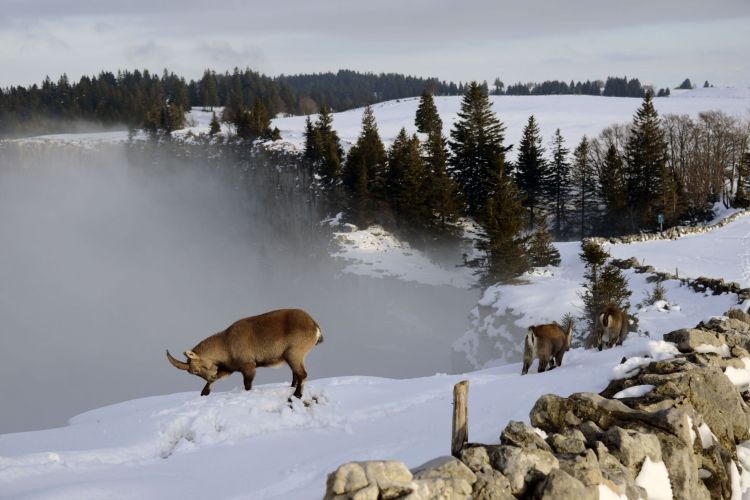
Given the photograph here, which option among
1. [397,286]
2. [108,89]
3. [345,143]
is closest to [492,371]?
[397,286]

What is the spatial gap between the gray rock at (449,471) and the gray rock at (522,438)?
2.96 ft

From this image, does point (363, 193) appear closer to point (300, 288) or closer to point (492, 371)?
point (300, 288)

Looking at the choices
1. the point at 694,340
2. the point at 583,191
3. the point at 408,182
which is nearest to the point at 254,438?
the point at 694,340

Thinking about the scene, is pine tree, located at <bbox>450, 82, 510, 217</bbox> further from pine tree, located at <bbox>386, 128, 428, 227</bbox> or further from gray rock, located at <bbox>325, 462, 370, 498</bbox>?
gray rock, located at <bbox>325, 462, 370, 498</bbox>

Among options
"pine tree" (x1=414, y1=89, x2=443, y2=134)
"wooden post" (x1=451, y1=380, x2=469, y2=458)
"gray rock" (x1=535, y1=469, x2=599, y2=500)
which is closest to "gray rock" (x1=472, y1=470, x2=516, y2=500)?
"gray rock" (x1=535, y1=469, x2=599, y2=500)

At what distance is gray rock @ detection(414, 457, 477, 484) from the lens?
5.22 m

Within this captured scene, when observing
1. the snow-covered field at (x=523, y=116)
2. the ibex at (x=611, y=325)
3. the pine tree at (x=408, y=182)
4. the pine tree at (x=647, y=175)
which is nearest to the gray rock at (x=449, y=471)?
the ibex at (x=611, y=325)

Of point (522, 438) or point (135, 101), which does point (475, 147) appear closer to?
point (522, 438)

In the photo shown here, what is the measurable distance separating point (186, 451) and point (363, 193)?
139 ft

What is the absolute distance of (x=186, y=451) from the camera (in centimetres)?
909

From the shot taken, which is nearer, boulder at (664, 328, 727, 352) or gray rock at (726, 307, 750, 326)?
boulder at (664, 328, 727, 352)

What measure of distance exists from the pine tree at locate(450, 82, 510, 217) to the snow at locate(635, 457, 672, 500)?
147 ft

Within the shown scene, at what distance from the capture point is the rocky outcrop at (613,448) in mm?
5121

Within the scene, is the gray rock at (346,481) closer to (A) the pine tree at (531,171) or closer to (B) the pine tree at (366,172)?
(B) the pine tree at (366,172)
